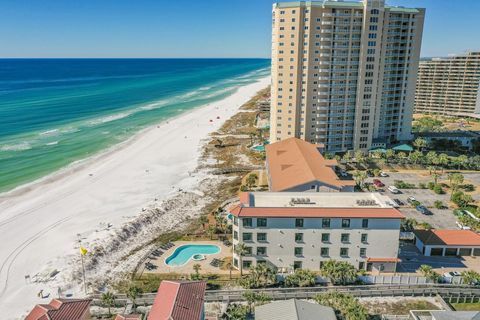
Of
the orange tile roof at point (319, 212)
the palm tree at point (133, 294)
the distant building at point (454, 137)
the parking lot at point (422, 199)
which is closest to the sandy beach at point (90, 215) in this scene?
the palm tree at point (133, 294)

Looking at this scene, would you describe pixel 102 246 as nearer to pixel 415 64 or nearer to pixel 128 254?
pixel 128 254

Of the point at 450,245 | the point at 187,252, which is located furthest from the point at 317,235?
the point at 450,245

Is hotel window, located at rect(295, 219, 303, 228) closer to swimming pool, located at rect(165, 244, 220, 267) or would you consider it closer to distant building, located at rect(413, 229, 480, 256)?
swimming pool, located at rect(165, 244, 220, 267)

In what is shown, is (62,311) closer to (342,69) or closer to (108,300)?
(108,300)

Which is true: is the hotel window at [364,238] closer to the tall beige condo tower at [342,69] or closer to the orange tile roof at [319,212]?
the orange tile roof at [319,212]

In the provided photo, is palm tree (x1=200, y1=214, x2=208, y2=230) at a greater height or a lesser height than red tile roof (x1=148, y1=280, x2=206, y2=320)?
lesser

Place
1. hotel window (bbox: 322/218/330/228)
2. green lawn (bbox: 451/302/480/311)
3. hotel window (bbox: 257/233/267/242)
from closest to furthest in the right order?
green lawn (bbox: 451/302/480/311), hotel window (bbox: 322/218/330/228), hotel window (bbox: 257/233/267/242)

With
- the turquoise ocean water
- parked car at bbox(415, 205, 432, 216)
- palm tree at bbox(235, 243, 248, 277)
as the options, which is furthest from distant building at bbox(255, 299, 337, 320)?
the turquoise ocean water

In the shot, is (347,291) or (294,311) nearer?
(294,311)
